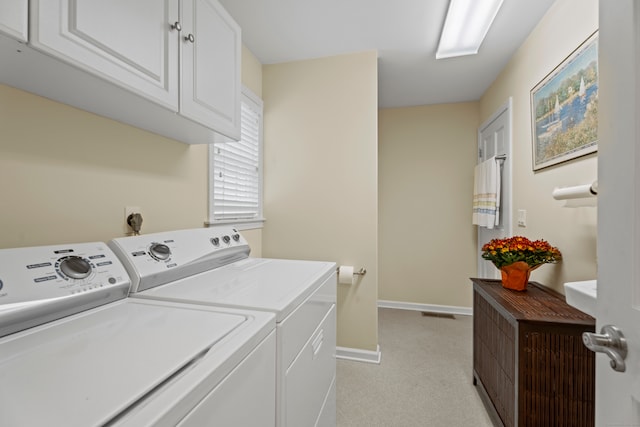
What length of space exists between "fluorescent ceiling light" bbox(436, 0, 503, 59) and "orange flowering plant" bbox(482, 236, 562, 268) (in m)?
1.46

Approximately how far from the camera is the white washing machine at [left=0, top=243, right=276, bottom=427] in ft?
1.36

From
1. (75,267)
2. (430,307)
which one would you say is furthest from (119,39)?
(430,307)

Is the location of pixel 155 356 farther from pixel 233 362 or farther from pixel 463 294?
pixel 463 294

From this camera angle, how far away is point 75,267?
2.73ft

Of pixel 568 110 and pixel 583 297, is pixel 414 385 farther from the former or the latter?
pixel 568 110

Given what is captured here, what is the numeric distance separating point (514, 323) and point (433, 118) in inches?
111

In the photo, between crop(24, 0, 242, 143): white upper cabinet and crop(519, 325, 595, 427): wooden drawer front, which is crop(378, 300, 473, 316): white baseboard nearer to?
crop(519, 325, 595, 427): wooden drawer front

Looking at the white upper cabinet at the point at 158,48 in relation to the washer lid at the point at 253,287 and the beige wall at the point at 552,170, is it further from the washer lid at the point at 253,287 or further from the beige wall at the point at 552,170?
the beige wall at the point at 552,170

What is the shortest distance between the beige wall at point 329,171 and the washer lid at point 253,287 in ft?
3.11

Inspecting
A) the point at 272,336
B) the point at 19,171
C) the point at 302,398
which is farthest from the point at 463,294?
the point at 19,171

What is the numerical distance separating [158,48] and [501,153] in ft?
9.25

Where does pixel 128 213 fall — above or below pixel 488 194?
below

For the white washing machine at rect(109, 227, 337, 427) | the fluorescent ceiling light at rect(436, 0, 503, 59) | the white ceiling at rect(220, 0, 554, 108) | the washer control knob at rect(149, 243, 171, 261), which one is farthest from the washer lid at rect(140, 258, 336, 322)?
the fluorescent ceiling light at rect(436, 0, 503, 59)

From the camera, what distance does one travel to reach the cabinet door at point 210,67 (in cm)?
115
